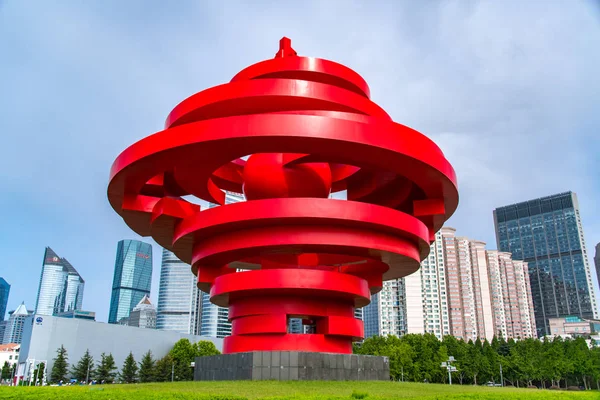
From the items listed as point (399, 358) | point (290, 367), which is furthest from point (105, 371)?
point (290, 367)

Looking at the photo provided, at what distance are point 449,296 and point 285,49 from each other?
89723 millimetres

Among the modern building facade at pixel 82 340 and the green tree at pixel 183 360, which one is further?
the green tree at pixel 183 360

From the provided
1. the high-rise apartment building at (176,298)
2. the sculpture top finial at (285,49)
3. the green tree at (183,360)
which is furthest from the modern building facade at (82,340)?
the high-rise apartment building at (176,298)

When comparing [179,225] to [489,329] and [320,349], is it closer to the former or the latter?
[320,349]

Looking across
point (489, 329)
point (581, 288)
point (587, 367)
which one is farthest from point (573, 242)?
point (587, 367)

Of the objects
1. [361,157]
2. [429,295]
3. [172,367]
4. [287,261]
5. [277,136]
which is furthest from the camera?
[429,295]

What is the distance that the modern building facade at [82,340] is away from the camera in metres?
72.1

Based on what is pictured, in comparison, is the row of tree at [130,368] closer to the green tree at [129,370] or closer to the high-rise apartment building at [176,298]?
the green tree at [129,370]

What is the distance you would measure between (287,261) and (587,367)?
53647 mm

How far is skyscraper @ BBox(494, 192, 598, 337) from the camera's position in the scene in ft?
579

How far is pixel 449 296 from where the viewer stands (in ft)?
359

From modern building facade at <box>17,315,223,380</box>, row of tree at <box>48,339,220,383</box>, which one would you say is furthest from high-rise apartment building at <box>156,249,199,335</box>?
row of tree at <box>48,339,220,383</box>

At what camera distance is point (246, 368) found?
24375mm

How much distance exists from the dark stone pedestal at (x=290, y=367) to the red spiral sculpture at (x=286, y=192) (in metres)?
1.03
